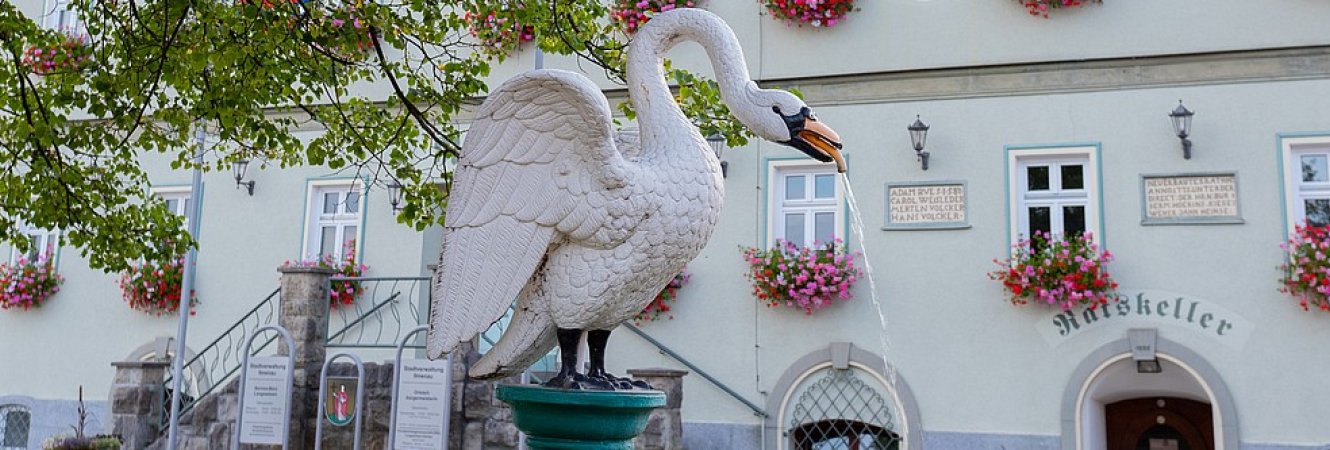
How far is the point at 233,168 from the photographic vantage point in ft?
33.2

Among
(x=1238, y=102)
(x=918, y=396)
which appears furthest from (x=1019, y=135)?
(x=918, y=396)

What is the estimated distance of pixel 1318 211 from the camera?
762cm

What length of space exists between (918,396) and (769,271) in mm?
1373

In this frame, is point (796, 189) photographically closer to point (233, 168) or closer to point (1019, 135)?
point (1019, 135)

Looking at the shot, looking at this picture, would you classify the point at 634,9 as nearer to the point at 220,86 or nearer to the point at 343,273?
the point at 343,273

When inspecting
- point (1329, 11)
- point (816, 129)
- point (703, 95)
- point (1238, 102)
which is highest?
point (1329, 11)

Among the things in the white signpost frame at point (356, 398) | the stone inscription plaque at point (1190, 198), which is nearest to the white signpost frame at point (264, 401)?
the white signpost frame at point (356, 398)

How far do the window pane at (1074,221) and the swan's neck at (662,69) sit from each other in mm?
5700

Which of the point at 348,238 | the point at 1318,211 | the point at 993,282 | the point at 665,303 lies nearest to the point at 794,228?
the point at 665,303

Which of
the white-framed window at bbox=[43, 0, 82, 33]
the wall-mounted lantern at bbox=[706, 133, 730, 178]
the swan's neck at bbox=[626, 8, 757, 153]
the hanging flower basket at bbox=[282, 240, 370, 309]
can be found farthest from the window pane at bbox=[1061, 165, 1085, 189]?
the white-framed window at bbox=[43, 0, 82, 33]

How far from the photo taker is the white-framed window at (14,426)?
10570mm

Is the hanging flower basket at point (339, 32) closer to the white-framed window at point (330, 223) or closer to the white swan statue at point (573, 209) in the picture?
the white swan statue at point (573, 209)

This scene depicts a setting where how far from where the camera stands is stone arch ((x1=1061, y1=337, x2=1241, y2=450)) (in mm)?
7461

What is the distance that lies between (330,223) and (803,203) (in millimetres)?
4141
